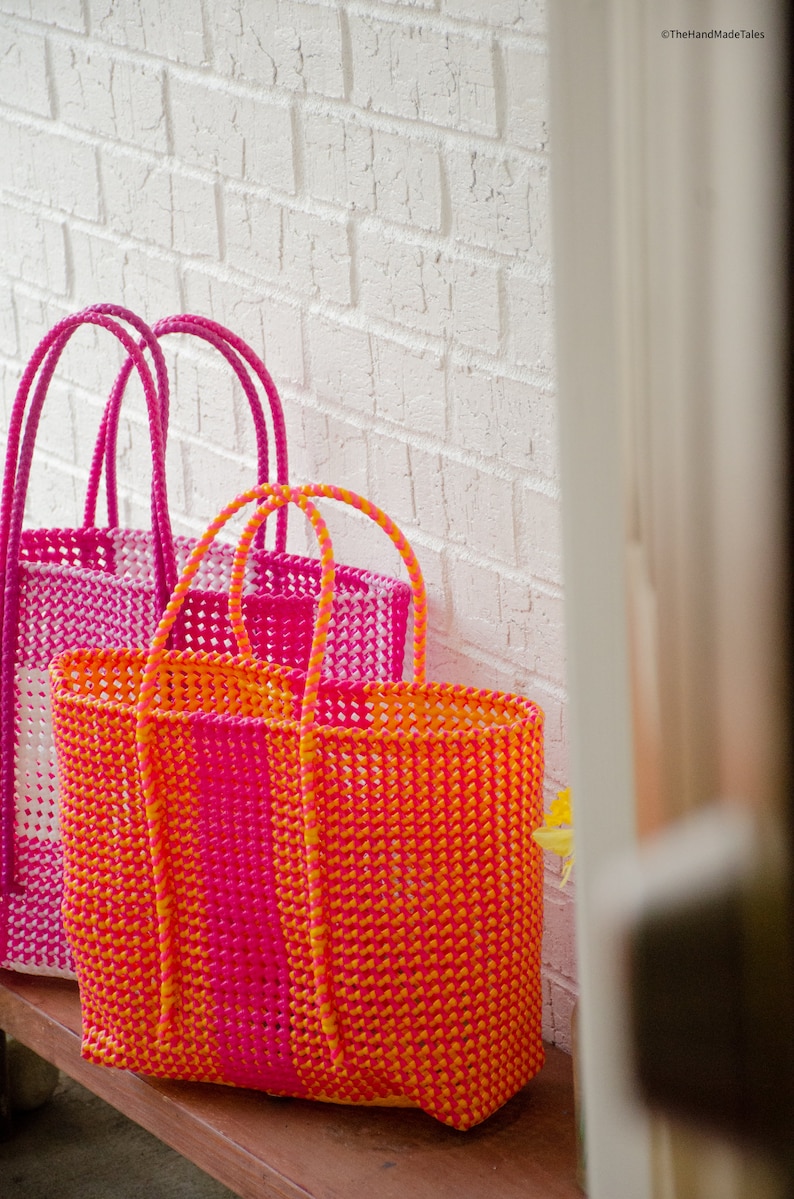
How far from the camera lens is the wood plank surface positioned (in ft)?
3.17

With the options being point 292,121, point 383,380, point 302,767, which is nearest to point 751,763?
point 302,767

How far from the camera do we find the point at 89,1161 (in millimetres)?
1499

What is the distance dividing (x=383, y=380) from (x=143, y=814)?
451 millimetres

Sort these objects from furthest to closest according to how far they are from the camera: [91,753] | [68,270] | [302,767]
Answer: [68,270] → [91,753] → [302,767]

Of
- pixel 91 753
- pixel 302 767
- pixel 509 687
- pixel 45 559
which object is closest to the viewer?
pixel 302 767

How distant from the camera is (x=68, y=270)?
1.59 meters

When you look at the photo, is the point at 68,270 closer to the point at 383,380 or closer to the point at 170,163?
the point at 170,163

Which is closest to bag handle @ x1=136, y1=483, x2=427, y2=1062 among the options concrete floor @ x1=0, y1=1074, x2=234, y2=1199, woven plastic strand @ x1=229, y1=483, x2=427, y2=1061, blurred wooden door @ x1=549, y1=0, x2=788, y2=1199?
woven plastic strand @ x1=229, y1=483, x2=427, y2=1061

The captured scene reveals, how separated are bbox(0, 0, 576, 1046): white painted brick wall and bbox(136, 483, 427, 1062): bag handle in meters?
0.13

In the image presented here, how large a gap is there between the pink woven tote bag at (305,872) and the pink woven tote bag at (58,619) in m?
0.09

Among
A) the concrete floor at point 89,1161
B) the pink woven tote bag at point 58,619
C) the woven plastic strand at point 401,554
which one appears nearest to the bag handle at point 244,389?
the pink woven tote bag at point 58,619

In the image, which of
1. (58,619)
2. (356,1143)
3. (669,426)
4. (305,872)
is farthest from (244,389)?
(669,426)

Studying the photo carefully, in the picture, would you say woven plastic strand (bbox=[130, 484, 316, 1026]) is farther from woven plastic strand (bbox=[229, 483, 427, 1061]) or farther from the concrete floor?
the concrete floor

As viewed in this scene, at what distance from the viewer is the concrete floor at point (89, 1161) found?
1447mm
